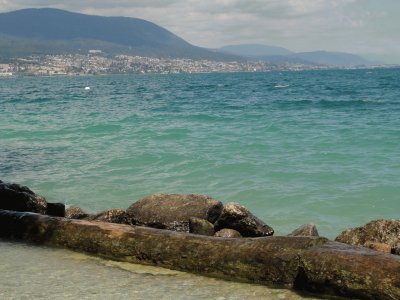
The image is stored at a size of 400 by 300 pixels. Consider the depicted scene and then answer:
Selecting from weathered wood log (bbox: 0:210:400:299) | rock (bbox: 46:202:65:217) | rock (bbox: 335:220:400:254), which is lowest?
rock (bbox: 46:202:65:217)

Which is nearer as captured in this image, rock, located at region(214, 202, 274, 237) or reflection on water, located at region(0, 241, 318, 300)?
reflection on water, located at region(0, 241, 318, 300)

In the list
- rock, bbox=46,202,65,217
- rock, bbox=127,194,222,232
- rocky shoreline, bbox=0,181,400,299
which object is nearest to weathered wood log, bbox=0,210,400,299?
rocky shoreline, bbox=0,181,400,299

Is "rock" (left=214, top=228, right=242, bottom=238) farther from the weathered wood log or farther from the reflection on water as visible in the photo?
the reflection on water

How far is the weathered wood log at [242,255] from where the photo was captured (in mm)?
5539

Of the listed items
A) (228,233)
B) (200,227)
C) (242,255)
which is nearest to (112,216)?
(200,227)

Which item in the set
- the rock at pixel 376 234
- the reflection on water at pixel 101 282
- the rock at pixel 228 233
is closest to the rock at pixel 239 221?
the rock at pixel 228 233

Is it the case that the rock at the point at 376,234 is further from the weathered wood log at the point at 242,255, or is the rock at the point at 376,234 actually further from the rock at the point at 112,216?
the rock at the point at 112,216

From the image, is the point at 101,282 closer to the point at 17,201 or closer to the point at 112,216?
the point at 112,216

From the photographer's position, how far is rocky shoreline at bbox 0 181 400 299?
5605mm

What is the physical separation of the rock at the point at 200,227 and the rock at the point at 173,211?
587mm

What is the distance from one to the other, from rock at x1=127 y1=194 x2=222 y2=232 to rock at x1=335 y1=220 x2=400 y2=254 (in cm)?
263

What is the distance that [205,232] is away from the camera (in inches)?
358

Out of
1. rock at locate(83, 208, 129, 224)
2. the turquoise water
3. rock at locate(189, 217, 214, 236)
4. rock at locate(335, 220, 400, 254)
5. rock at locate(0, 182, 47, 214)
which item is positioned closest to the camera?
rock at locate(335, 220, 400, 254)

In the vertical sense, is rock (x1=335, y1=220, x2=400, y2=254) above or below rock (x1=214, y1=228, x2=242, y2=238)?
above
